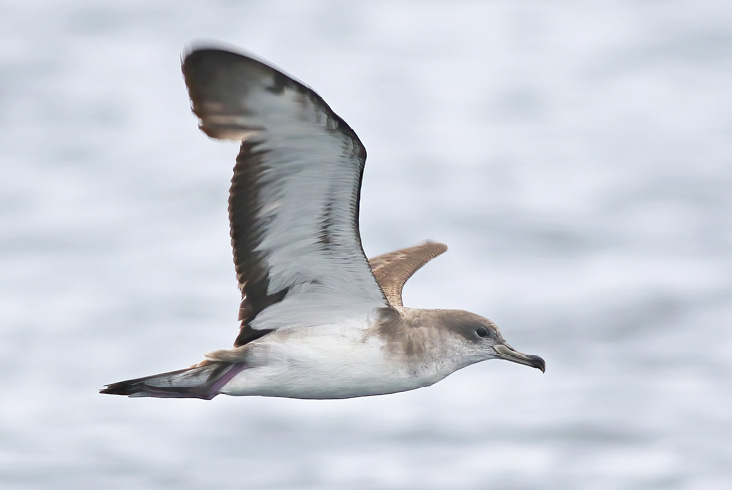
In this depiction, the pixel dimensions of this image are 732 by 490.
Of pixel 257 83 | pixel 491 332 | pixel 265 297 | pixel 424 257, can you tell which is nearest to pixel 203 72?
pixel 257 83

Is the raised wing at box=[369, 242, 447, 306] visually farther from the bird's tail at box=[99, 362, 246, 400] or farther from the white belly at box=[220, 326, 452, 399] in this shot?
the bird's tail at box=[99, 362, 246, 400]

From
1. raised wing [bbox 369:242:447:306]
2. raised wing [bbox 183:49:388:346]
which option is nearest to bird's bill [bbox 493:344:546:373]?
raised wing [bbox 183:49:388:346]

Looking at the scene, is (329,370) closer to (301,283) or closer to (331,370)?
(331,370)

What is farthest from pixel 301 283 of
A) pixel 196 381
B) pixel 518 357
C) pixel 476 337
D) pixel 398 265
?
pixel 398 265

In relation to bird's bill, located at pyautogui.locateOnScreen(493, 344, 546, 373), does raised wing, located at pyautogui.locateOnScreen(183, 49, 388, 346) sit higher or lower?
higher

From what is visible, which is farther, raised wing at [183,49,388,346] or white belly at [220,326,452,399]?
white belly at [220,326,452,399]
